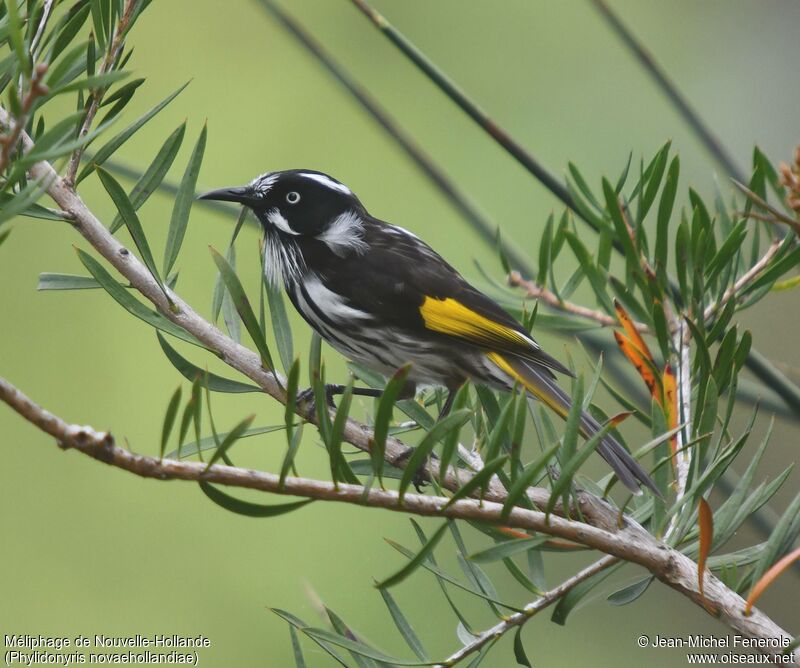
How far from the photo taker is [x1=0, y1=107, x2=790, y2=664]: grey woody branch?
554 millimetres

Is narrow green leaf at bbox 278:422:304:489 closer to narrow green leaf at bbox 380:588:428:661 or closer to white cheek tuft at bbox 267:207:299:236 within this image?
narrow green leaf at bbox 380:588:428:661

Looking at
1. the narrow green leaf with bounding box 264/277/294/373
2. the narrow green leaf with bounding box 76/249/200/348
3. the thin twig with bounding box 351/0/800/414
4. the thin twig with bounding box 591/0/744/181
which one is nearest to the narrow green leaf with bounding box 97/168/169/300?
the narrow green leaf with bounding box 76/249/200/348

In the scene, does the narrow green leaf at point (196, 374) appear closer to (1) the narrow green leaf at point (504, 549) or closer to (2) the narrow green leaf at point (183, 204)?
(2) the narrow green leaf at point (183, 204)

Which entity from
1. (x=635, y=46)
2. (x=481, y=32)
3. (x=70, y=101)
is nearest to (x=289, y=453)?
(x=635, y=46)

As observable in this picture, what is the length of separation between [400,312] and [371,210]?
1594 millimetres

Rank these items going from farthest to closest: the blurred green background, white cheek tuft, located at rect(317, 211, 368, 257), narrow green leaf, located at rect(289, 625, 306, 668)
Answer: the blurred green background < white cheek tuft, located at rect(317, 211, 368, 257) < narrow green leaf, located at rect(289, 625, 306, 668)

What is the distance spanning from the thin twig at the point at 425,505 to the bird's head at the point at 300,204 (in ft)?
3.98

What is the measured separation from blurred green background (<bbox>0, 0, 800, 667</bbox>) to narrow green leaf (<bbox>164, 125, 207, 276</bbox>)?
1.71 meters

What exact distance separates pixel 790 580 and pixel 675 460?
82.1 inches

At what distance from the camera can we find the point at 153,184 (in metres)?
0.91

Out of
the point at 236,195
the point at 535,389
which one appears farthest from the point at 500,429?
the point at 236,195

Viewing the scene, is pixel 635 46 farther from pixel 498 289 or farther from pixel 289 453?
pixel 289 453

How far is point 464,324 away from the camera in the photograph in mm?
1677

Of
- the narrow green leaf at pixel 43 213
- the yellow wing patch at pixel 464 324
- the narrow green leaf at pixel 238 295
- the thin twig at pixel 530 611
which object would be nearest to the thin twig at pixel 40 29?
the narrow green leaf at pixel 43 213
